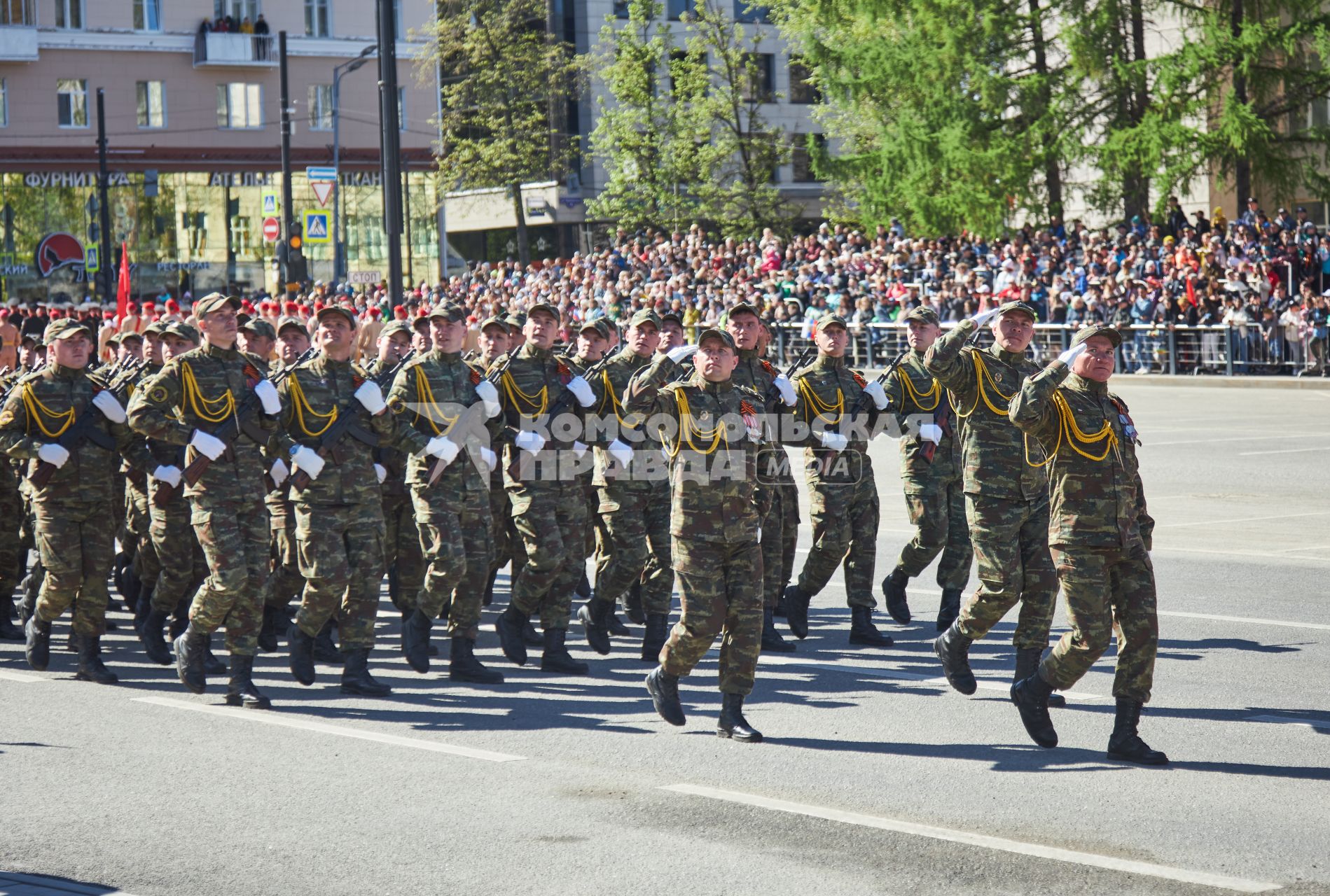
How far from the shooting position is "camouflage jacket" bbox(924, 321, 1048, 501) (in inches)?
343

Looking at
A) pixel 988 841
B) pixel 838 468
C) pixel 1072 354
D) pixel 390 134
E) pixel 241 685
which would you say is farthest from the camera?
pixel 390 134

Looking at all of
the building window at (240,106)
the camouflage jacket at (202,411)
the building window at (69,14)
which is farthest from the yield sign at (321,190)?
the building window at (69,14)

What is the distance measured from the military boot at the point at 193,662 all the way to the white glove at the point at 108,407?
58.5 inches

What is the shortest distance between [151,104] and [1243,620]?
51.3 meters

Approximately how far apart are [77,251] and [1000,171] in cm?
3096

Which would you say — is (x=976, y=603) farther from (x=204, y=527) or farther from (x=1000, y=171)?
(x=1000, y=171)

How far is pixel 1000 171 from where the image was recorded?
35.6 metres

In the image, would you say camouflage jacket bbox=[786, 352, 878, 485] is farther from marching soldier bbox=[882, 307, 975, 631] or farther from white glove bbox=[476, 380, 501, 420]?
white glove bbox=[476, 380, 501, 420]

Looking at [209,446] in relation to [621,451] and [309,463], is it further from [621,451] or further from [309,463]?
[621,451]

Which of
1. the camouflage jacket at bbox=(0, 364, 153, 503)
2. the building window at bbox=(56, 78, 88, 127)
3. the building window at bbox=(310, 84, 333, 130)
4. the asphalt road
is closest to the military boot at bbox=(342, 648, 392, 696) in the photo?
the asphalt road

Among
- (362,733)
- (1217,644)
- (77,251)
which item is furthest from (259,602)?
(77,251)

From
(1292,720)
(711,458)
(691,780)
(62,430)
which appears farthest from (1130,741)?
(62,430)

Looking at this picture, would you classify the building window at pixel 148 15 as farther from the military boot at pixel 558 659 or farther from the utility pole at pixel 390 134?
the military boot at pixel 558 659

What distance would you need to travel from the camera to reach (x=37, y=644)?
10.2 m
